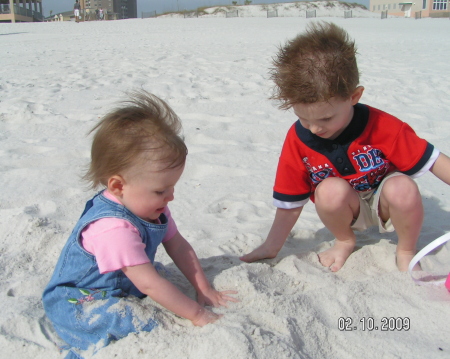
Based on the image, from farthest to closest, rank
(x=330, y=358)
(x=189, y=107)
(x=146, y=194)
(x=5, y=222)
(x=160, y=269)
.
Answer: (x=189, y=107)
(x=5, y=222)
(x=160, y=269)
(x=146, y=194)
(x=330, y=358)

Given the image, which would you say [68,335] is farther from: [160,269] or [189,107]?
[189,107]

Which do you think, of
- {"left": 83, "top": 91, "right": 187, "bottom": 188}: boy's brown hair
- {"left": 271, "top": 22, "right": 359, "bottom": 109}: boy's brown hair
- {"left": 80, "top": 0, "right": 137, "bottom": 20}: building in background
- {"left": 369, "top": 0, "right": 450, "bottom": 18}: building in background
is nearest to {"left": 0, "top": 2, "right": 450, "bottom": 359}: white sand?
{"left": 83, "top": 91, "right": 187, "bottom": 188}: boy's brown hair

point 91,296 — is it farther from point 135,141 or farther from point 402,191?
point 402,191

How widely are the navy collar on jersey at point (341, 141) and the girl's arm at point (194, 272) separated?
0.69 m

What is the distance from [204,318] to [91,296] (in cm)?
40

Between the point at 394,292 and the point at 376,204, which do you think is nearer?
the point at 394,292

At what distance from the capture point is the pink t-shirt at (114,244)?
145 cm

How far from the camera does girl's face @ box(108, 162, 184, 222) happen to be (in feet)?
4.82

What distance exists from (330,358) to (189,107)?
11.4 ft

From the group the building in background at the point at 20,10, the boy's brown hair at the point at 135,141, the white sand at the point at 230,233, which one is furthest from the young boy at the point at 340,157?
the building in background at the point at 20,10

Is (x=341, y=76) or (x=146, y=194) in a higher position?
(x=341, y=76)

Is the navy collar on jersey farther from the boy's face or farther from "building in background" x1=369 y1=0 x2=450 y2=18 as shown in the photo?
"building in background" x1=369 y1=0 x2=450 y2=18

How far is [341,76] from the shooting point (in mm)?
1699

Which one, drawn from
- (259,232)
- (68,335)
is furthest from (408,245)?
(68,335)
